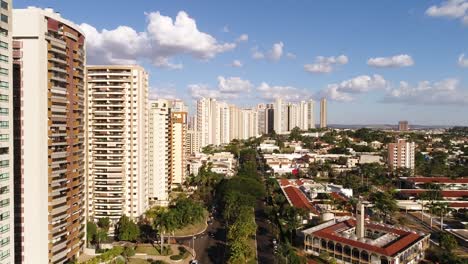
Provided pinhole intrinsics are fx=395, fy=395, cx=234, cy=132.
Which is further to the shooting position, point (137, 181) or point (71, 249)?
point (137, 181)

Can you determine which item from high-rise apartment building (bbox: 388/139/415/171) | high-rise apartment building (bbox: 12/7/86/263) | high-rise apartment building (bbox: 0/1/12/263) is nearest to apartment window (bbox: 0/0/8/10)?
high-rise apartment building (bbox: 0/1/12/263)

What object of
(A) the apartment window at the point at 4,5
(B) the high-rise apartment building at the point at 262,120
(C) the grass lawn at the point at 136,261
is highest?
(A) the apartment window at the point at 4,5

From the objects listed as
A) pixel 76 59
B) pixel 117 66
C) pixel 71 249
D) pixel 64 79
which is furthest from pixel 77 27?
pixel 71 249

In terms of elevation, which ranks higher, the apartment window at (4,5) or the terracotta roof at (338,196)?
the apartment window at (4,5)

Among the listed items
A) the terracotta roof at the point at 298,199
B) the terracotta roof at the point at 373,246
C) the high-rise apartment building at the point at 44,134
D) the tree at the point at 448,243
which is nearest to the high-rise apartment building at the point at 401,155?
the terracotta roof at the point at 298,199

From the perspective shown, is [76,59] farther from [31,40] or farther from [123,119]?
[123,119]

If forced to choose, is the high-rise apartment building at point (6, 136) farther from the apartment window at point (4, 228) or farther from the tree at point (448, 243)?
the tree at point (448, 243)

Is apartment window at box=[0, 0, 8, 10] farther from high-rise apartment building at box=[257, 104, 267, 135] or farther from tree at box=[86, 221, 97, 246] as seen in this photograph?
high-rise apartment building at box=[257, 104, 267, 135]
